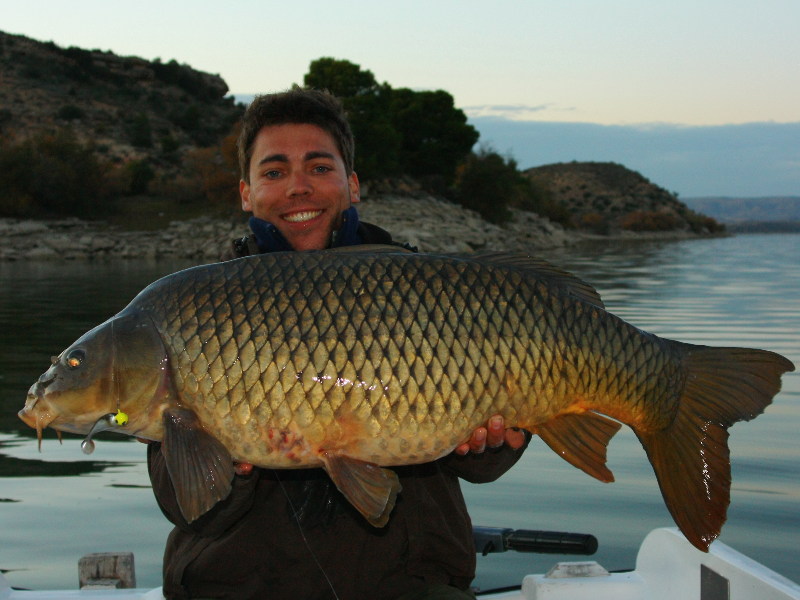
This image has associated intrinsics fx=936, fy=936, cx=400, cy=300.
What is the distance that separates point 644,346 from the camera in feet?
8.11

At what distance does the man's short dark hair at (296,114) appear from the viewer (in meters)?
3.29

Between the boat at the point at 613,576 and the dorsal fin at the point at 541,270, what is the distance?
98 cm

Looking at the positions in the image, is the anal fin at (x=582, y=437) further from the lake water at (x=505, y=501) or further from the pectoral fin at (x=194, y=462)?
the lake water at (x=505, y=501)

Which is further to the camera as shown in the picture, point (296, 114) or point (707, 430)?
point (296, 114)

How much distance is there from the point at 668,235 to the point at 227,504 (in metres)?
72.6

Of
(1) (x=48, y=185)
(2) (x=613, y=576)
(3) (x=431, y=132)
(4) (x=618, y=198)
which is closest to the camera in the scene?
(2) (x=613, y=576)

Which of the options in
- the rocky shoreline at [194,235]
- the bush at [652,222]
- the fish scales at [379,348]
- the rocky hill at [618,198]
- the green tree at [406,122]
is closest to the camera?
the fish scales at [379,348]

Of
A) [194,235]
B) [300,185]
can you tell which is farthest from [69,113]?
[300,185]

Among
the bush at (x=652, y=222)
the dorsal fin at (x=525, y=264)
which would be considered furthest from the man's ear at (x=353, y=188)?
the bush at (x=652, y=222)

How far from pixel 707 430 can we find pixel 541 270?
0.61 m

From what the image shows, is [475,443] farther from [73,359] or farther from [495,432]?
[73,359]

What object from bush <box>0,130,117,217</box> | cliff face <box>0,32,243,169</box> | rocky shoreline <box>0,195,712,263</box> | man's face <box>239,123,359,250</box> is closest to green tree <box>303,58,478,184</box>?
rocky shoreline <box>0,195,712,263</box>

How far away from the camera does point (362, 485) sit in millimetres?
2326

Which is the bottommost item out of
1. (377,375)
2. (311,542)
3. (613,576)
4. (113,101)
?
(613,576)
